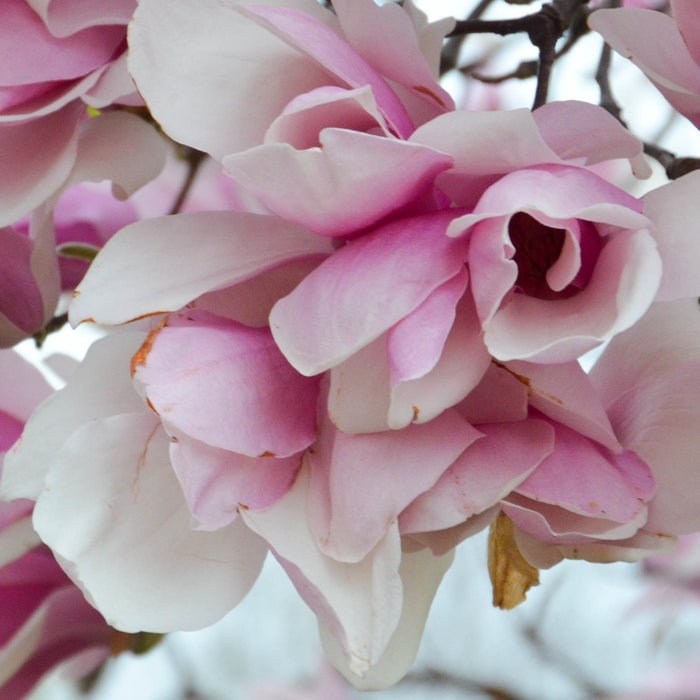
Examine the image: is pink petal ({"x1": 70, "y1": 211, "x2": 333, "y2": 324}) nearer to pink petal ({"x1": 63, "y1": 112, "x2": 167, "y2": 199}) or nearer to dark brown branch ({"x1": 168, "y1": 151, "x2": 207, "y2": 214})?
pink petal ({"x1": 63, "y1": 112, "x2": 167, "y2": 199})

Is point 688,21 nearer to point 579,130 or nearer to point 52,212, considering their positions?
point 579,130

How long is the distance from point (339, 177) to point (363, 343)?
0.02 m

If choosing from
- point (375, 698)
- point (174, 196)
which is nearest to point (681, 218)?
point (174, 196)

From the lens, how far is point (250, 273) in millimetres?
160

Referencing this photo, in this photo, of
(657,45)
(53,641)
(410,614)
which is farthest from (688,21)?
(53,641)

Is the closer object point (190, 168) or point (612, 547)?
point (612, 547)

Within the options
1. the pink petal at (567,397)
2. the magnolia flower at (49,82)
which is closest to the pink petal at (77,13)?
the magnolia flower at (49,82)

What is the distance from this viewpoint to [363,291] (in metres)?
0.14

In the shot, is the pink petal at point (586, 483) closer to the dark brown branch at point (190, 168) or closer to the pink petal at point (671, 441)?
the pink petal at point (671, 441)

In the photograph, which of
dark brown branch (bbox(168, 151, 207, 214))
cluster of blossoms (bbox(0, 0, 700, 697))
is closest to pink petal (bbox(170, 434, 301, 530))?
cluster of blossoms (bbox(0, 0, 700, 697))

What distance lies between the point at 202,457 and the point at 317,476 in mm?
21

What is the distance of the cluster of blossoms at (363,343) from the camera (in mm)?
Answer: 140

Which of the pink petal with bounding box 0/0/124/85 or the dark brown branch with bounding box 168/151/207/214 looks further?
the dark brown branch with bounding box 168/151/207/214

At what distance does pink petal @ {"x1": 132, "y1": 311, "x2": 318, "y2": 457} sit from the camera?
15 centimetres
